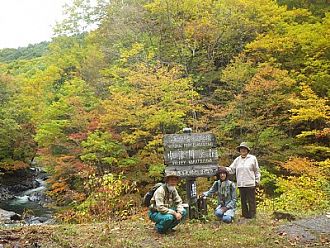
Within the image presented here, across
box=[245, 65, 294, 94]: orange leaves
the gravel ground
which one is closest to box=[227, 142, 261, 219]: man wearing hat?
the gravel ground

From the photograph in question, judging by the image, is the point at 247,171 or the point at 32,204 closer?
the point at 247,171

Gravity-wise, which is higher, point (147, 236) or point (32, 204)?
point (147, 236)

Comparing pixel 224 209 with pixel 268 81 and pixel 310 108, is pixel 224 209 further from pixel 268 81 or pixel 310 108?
pixel 268 81

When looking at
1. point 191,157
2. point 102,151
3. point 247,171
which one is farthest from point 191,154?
point 102,151

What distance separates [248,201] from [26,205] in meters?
20.1

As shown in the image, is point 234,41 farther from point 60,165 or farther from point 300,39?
point 60,165

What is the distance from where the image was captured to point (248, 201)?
8.38 meters

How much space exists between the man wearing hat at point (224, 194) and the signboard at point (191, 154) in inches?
9.2

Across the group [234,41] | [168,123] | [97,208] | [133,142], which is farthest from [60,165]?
[234,41]

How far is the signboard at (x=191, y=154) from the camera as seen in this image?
8242mm

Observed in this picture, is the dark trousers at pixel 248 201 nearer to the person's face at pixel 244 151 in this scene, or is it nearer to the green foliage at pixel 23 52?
the person's face at pixel 244 151

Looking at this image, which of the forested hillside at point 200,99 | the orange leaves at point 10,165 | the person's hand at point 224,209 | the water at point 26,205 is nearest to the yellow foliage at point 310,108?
the forested hillside at point 200,99

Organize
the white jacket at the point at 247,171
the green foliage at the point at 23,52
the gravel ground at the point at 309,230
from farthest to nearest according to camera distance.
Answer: the green foliage at the point at 23,52
the white jacket at the point at 247,171
the gravel ground at the point at 309,230

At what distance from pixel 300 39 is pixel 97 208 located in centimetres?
1241
